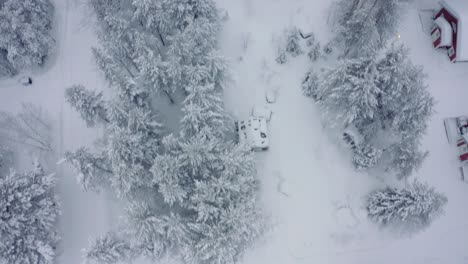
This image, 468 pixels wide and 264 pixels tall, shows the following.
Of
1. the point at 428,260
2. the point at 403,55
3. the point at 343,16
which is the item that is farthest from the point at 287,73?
the point at 428,260

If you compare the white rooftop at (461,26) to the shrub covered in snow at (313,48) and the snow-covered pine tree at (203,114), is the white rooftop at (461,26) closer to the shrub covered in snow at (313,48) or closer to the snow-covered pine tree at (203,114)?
the shrub covered in snow at (313,48)

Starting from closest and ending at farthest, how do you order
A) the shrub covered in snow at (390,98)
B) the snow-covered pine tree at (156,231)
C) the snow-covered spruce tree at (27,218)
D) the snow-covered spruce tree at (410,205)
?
1. the snow-covered pine tree at (156,231)
2. the snow-covered spruce tree at (27,218)
3. the snow-covered spruce tree at (410,205)
4. the shrub covered in snow at (390,98)

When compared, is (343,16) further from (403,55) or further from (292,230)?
(292,230)

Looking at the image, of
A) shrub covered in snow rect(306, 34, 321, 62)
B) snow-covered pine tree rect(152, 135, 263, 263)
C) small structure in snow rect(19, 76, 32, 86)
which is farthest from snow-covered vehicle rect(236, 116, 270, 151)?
small structure in snow rect(19, 76, 32, 86)

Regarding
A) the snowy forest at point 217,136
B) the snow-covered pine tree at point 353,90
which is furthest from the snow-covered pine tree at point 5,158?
the snow-covered pine tree at point 353,90

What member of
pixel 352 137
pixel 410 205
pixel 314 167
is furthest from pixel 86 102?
pixel 410 205

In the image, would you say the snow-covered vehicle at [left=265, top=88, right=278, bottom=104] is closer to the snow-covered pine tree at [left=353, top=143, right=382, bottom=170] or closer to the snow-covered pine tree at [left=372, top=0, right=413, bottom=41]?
the snow-covered pine tree at [left=353, top=143, right=382, bottom=170]
